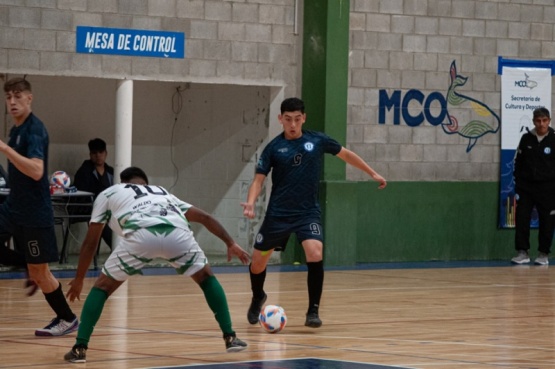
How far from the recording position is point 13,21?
52.2 ft

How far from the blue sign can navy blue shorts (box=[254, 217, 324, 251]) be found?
6.41m

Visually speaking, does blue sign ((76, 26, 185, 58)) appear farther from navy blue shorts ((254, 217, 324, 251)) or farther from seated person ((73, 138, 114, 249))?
navy blue shorts ((254, 217, 324, 251))

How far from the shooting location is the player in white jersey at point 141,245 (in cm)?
843

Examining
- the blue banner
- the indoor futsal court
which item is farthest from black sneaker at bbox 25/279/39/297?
the blue banner

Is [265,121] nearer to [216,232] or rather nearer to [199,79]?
[199,79]

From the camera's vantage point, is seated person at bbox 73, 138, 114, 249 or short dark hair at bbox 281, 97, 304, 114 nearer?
short dark hair at bbox 281, 97, 304, 114

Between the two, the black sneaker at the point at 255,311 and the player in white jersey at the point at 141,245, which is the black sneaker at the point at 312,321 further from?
the player in white jersey at the point at 141,245

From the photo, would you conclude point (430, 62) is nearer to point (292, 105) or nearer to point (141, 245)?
point (292, 105)

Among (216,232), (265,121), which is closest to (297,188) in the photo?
(216,232)

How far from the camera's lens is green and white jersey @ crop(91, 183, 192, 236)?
8.49 meters

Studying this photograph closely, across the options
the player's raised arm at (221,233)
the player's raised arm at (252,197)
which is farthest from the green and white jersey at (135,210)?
the player's raised arm at (252,197)

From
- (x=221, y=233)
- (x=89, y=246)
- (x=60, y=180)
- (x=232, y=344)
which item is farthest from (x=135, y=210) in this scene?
(x=60, y=180)

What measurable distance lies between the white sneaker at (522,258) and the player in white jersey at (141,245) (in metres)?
11.0

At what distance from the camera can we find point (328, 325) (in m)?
11.1
